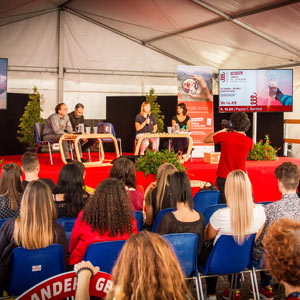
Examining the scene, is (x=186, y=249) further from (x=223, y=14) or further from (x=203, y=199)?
(x=223, y=14)

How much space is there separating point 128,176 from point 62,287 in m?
1.94

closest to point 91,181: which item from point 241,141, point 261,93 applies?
point 241,141

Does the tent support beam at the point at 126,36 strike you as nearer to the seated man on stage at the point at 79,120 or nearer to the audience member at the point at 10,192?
the seated man on stage at the point at 79,120

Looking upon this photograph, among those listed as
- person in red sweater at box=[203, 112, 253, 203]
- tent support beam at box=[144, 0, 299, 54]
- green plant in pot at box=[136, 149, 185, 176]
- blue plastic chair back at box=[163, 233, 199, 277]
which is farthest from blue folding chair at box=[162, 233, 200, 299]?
tent support beam at box=[144, 0, 299, 54]

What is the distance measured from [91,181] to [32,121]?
13.1 ft

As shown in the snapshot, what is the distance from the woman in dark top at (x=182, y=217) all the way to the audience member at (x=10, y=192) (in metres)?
1.10

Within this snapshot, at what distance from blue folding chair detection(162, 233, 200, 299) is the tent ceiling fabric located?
6.65m

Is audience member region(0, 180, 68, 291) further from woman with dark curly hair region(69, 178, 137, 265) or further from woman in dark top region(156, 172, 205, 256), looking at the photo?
woman in dark top region(156, 172, 205, 256)

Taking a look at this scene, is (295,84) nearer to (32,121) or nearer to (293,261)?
(32,121)

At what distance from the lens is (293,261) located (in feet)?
4.29

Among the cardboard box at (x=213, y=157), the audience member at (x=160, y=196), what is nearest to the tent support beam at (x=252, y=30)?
the cardboard box at (x=213, y=157)

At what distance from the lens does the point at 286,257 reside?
51.8 inches

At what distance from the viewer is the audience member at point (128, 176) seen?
11.2ft

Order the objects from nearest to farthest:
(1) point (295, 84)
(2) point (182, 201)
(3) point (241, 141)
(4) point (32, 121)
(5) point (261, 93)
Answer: (2) point (182, 201) → (3) point (241, 141) → (5) point (261, 93) → (4) point (32, 121) → (1) point (295, 84)
